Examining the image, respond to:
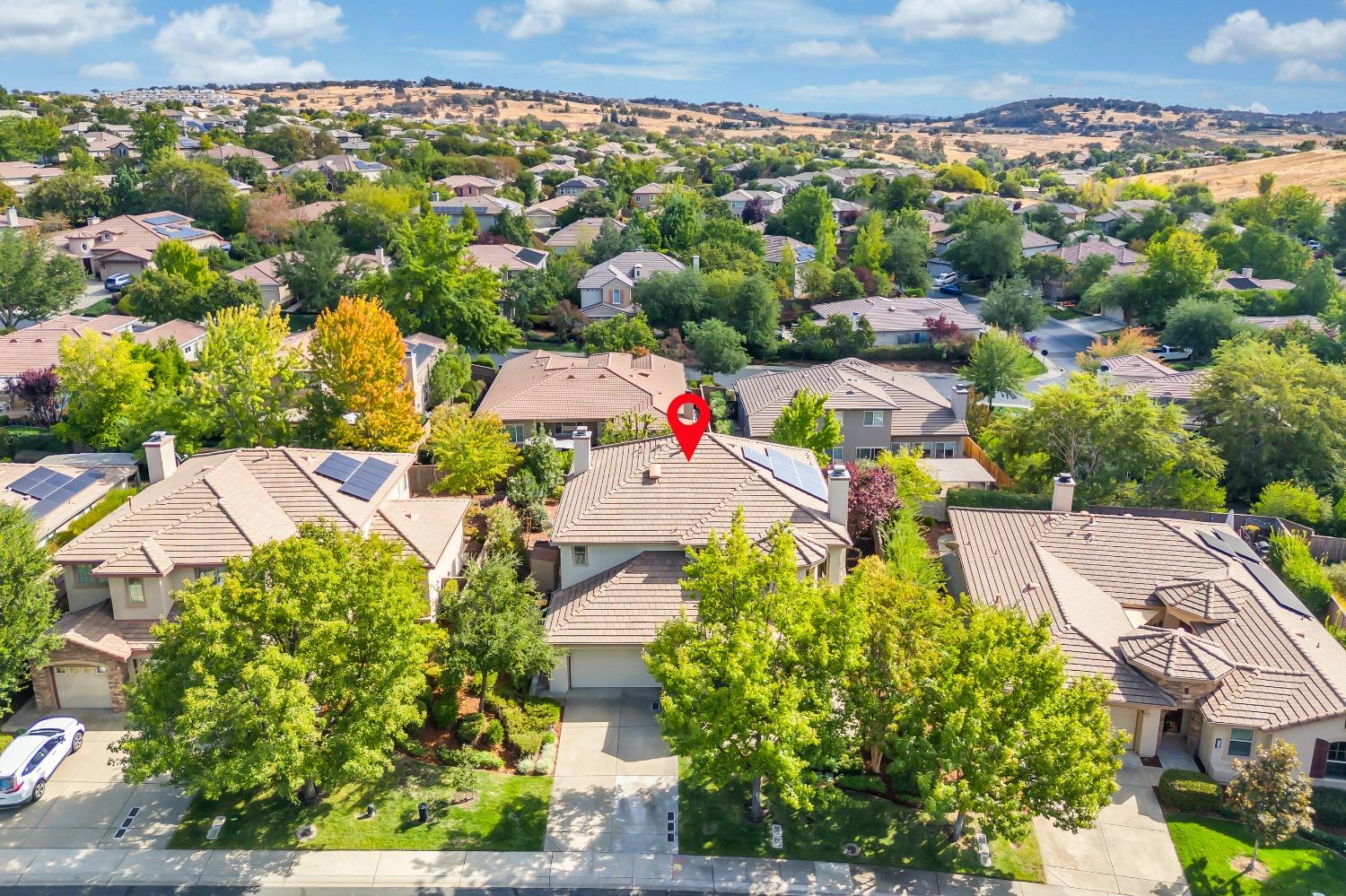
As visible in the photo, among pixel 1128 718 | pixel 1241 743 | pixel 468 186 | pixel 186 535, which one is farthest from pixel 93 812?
pixel 468 186

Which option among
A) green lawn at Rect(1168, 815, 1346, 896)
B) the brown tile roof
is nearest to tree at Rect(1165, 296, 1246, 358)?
the brown tile roof

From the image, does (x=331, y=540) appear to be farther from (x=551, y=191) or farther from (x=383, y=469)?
(x=551, y=191)

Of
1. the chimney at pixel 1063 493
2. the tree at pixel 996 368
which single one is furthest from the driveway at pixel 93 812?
the tree at pixel 996 368

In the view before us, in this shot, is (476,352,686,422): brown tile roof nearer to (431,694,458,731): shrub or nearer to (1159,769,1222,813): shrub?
(431,694,458,731): shrub

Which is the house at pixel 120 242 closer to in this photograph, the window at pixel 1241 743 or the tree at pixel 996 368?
the tree at pixel 996 368

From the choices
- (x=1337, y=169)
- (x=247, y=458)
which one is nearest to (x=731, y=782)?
(x=247, y=458)

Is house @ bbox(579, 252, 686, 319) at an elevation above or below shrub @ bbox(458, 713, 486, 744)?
above

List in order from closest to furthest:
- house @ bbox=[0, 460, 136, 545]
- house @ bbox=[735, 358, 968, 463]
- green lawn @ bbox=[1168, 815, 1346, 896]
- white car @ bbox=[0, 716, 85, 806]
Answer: green lawn @ bbox=[1168, 815, 1346, 896]
white car @ bbox=[0, 716, 85, 806]
house @ bbox=[0, 460, 136, 545]
house @ bbox=[735, 358, 968, 463]
